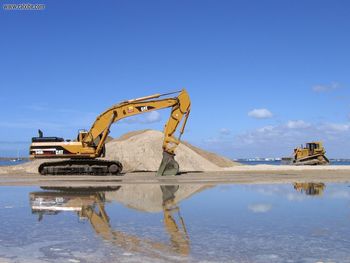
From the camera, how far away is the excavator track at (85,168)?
29.2 metres

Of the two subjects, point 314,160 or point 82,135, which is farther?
point 314,160

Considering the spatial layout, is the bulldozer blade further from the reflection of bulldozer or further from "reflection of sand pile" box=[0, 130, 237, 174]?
the reflection of bulldozer

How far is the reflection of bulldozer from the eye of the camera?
166 ft

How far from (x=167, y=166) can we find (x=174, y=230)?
65.3ft

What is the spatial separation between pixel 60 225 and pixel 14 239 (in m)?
1.64

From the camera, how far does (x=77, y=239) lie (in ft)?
25.4

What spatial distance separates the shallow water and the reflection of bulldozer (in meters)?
37.8

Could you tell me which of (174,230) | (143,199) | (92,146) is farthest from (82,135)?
(174,230)

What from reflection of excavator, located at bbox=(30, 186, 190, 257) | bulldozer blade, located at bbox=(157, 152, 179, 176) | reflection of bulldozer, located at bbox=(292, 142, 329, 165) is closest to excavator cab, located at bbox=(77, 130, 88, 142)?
bulldozer blade, located at bbox=(157, 152, 179, 176)

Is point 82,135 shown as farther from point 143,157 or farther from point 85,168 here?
point 143,157

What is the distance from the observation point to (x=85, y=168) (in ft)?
95.8

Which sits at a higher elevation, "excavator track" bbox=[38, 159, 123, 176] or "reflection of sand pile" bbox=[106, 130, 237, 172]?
"reflection of sand pile" bbox=[106, 130, 237, 172]

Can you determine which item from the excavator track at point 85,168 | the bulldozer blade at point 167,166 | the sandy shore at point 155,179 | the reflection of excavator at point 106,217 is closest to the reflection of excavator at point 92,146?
the excavator track at point 85,168

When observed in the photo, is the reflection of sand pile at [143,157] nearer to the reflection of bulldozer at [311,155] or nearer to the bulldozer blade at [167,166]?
the bulldozer blade at [167,166]
